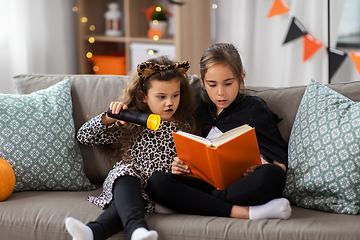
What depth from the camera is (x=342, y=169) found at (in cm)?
126

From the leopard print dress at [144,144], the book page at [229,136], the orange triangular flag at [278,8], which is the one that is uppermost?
the orange triangular flag at [278,8]

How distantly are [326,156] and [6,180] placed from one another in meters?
1.10

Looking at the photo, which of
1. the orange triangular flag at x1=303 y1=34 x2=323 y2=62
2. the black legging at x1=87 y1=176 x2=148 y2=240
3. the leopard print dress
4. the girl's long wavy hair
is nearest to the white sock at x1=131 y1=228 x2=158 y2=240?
the black legging at x1=87 y1=176 x2=148 y2=240

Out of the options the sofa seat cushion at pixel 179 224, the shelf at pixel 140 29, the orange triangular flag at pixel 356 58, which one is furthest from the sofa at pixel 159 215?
the shelf at pixel 140 29

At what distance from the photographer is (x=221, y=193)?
1.31 meters

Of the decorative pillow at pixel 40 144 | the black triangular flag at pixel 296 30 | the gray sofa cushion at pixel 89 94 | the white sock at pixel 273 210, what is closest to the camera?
the white sock at pixel 273 210

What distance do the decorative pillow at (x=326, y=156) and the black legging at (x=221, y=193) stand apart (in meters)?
0.12

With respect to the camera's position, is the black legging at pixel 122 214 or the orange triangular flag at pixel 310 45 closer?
the black legging at pixel 122 214

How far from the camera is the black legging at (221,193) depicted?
1.24 metres

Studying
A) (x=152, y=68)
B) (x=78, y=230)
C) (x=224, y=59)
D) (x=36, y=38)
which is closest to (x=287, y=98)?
(x=224, y=59)

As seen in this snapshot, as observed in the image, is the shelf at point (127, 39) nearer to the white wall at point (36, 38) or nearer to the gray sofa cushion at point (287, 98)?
the white wall at point (36, 38)

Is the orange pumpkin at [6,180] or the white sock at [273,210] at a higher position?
the orange pumpkin at [6,180]

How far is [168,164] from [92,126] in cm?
33

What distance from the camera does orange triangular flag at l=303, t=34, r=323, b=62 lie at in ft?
8.34
